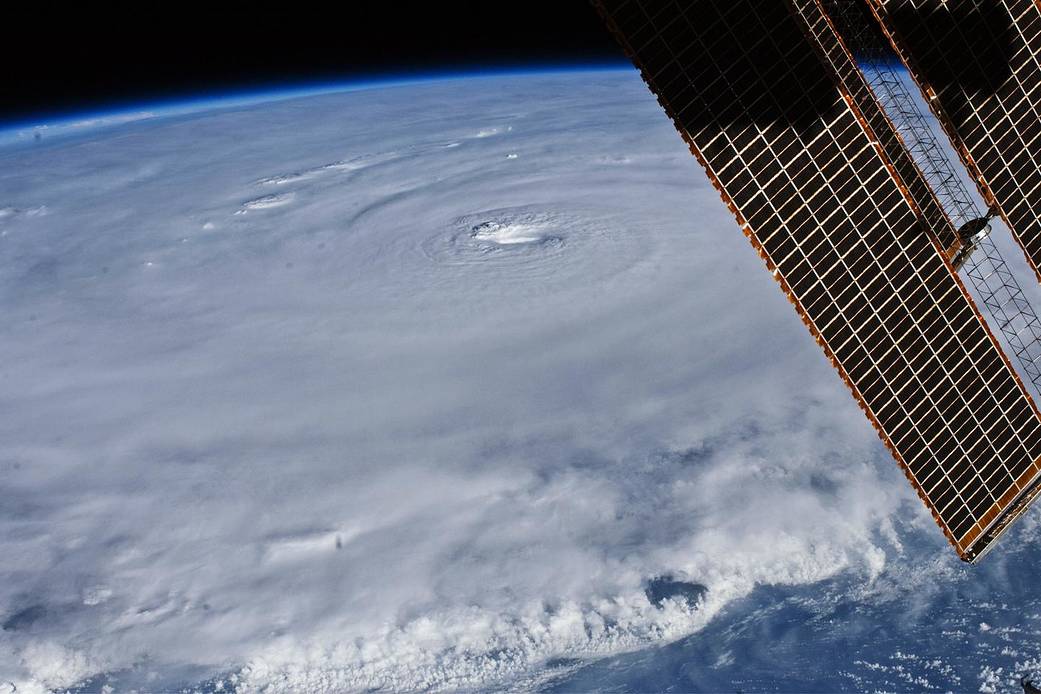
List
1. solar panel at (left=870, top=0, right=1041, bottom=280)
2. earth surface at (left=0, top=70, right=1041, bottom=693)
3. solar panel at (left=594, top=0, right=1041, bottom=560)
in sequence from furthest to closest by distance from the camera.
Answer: earth surface at (left=0, top=70, right=1041, bottom=693), solar panel at (left=870, top=0, right=1041, bottom=280), solar panel at (left=594, top=0, right=1041, bottom=560)

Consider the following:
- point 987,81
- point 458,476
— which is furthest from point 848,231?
point 458,476

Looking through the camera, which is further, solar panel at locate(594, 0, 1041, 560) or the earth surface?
the earth surface

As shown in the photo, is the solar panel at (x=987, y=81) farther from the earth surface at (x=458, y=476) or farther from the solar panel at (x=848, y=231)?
the earth surface at (x=458, y=476)

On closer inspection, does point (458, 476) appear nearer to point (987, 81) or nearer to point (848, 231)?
point (848, 231)

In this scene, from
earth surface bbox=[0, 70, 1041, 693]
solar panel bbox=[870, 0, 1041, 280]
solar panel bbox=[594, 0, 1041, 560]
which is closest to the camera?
solar panel bbox=[594, 0, 1041, 560]

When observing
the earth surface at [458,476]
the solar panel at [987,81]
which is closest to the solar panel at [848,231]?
the solar panel at [987,81]

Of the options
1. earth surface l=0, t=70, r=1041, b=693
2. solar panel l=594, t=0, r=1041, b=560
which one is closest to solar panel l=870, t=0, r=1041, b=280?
solar panel l=594, t=0, r=1041, b=560

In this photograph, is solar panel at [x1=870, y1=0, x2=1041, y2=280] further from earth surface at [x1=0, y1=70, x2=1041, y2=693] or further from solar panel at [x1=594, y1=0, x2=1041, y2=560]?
earth surface at [x1=0, y1=70, x2=1041, y2=693]
